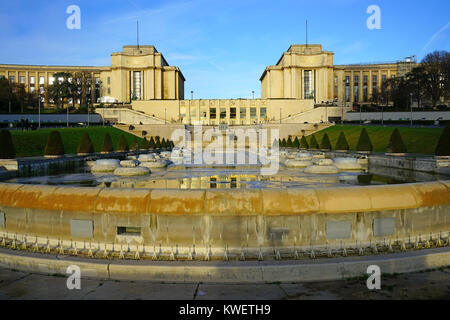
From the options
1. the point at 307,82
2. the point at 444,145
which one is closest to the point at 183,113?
the point at 307,82

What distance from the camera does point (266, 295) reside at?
557 cm

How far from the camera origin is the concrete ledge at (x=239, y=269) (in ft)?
20.0

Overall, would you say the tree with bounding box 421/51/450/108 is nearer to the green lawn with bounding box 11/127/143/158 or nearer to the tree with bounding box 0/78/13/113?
the green lawn with bounding box 11/127/143/158

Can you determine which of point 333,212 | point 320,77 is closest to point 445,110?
point 320,77

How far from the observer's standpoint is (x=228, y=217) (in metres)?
7.15

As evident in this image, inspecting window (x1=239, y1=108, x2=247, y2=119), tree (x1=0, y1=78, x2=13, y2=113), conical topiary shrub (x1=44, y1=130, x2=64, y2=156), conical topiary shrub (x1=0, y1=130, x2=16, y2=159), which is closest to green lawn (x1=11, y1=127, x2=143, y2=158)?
conical topiary shrub (x1=44, y1=130, x2=64, y2=156)

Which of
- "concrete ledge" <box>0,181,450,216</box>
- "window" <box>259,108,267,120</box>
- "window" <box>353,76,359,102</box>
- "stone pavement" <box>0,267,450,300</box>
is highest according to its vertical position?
"window" <box>353,76,359,102</box>

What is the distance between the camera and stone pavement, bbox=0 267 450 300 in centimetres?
549

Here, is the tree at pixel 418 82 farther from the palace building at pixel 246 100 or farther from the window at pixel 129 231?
the window at pixel 129 231

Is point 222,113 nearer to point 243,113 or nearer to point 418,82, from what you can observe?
point 243,113

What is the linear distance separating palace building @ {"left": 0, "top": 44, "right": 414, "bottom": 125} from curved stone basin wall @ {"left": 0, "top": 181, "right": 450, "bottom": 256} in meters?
75.8

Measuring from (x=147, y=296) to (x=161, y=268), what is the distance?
66cm
